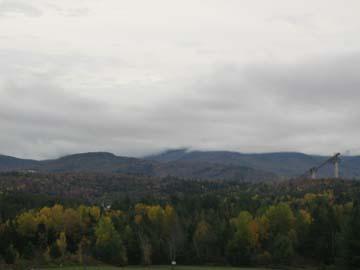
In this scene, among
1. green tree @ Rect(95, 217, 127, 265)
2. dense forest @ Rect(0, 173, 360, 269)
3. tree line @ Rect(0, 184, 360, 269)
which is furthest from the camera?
green tree @ Rect(95, 217, 127, 265)

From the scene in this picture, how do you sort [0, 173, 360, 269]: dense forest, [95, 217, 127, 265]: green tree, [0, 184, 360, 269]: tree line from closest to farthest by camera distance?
1. [0, 173, 360, 269]: dense forest
2. [0, 184, 360, 269]: tree line
3. [95, 217, 127, 265]: green tree

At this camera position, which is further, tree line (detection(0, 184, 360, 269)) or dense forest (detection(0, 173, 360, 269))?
tree line (detection(0, 184, 360, 269))

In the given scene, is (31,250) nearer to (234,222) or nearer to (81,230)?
(81,230)

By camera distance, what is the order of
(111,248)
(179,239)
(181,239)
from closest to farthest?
(111,248) < (181,239) < (179,239)

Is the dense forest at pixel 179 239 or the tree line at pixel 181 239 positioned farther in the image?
the tree line at pixel 181 239

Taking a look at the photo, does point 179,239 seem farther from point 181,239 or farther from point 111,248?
point 111,248

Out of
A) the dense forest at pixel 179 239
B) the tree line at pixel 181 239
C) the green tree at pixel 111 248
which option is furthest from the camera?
the green tree at pixel 111 248

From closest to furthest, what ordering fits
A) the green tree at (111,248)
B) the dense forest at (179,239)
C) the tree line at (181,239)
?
the dense forest at (179,239) → the tree line at (181,239) → the green tree at (111,248)

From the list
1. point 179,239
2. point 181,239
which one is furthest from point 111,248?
point 181,239

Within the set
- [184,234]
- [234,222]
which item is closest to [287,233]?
[234,222]

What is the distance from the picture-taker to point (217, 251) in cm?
15500

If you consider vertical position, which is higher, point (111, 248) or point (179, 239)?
point (179, 239)

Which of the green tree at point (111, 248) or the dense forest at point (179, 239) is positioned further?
the green tree at point (111, 248)

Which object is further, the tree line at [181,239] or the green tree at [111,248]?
the green tree at [111,248]
